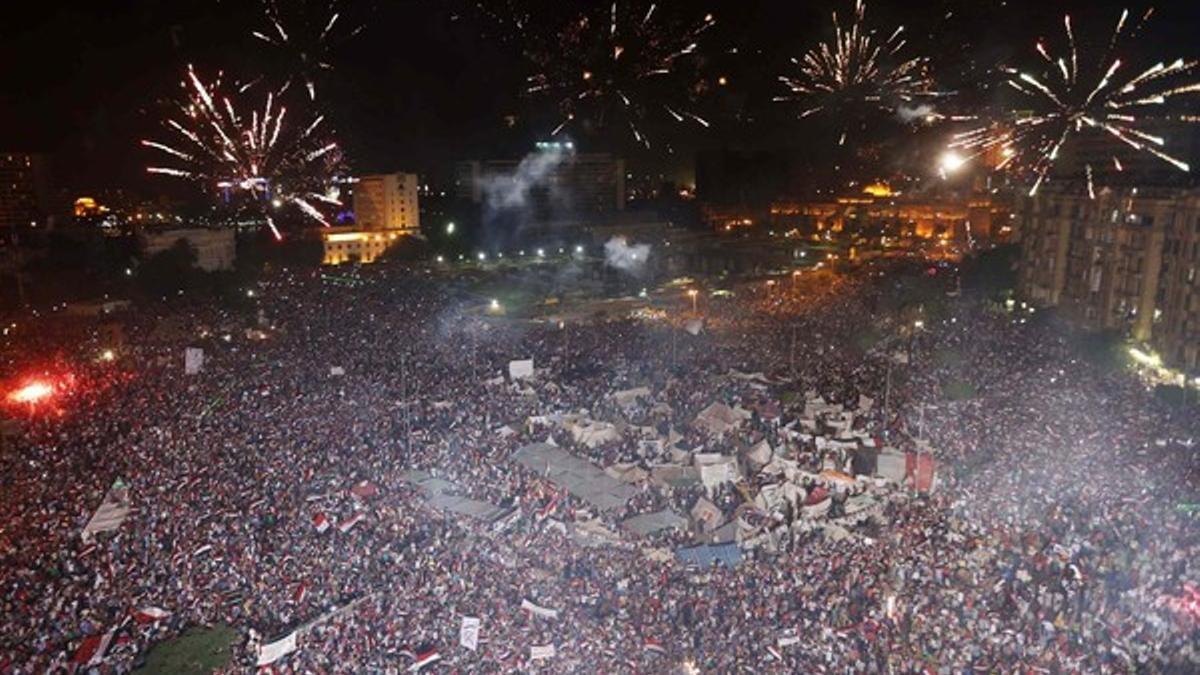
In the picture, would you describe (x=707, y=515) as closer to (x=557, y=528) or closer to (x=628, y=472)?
(x=628, y=472)

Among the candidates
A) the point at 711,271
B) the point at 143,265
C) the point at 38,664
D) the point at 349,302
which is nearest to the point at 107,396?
the point at 38,664

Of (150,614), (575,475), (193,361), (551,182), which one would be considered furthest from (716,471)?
(551,182)

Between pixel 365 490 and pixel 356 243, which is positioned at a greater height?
pixel 356 243

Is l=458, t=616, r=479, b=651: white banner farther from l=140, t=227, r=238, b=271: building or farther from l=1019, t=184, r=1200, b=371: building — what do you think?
l=140, t=227, r=238, b=271: building

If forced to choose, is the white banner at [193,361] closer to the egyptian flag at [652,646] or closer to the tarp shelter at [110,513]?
the tarp shelter at [110,513]

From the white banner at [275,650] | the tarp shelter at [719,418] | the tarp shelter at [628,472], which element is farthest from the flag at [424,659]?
the tarp shelter at [719,418]

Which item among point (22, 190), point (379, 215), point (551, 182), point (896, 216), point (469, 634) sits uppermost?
point (551, 182)
